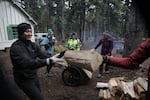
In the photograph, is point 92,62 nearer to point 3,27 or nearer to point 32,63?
point 32,63

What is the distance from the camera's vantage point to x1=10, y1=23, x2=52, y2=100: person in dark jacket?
13.3 ft

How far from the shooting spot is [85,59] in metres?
4.02

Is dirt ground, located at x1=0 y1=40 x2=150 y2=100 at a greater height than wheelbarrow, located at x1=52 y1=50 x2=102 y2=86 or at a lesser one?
lesser

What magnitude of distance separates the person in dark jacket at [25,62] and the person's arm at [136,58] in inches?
54.6

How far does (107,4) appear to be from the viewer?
42312 mm

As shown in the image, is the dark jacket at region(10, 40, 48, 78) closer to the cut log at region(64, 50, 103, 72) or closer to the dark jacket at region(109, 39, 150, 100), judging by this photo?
the cut log at region(64, 50, 103, 72)

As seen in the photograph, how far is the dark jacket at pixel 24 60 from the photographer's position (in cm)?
404

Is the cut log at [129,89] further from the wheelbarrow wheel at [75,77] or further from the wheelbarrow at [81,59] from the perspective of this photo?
the wheelbarrow wheel at [75,77]

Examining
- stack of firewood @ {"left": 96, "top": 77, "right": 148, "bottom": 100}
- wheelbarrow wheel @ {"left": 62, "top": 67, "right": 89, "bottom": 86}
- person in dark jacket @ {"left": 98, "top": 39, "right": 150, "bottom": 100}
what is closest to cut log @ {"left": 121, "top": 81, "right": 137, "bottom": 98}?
stack of firewood @ {"left": 96, "top": 77, "right": 148, "bottom": 100}

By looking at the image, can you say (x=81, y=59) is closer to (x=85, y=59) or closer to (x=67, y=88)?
(x=85, y=59)

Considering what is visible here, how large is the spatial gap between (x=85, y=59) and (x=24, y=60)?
1054mm

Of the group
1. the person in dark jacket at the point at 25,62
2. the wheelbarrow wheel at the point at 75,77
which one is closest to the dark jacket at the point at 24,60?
the person in dark jacket at the point at 25,62

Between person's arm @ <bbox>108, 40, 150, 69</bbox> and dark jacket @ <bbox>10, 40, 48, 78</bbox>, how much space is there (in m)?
1.46

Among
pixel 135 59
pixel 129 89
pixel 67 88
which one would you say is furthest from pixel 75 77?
pixel 135 59
